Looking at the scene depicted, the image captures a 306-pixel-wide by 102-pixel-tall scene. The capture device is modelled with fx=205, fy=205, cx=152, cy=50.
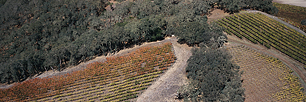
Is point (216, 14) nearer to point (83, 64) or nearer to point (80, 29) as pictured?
point (83, 64)

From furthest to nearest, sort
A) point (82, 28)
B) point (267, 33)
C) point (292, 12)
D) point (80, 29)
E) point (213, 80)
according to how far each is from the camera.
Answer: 1. point (292, 12)
2. point (80, 29)
3. point (82, 28)
4. point (267, 33)
5. point (213, 80)

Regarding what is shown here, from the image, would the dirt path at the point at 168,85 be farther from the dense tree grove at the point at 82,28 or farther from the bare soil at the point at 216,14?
the bare soil at the point at 216,14

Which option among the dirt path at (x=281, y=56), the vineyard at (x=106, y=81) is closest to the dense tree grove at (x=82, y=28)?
the dirt path at (x=281, y=56)

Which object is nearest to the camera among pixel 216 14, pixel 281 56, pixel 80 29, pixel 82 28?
pixel 281 56

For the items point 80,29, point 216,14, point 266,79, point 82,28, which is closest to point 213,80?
point 266,79

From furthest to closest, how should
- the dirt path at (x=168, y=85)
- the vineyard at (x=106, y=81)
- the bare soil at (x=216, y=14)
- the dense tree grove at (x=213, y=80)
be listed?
the bare soil at (x=216, y=14) < the vineyard at (x=106, y=81) < the dirt path at (x=168, y=85) < the dense tree grove at (x=213, y=80)

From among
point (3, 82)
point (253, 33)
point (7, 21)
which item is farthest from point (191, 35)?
point (7, 21)

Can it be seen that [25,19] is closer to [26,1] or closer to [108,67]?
[26,1]
